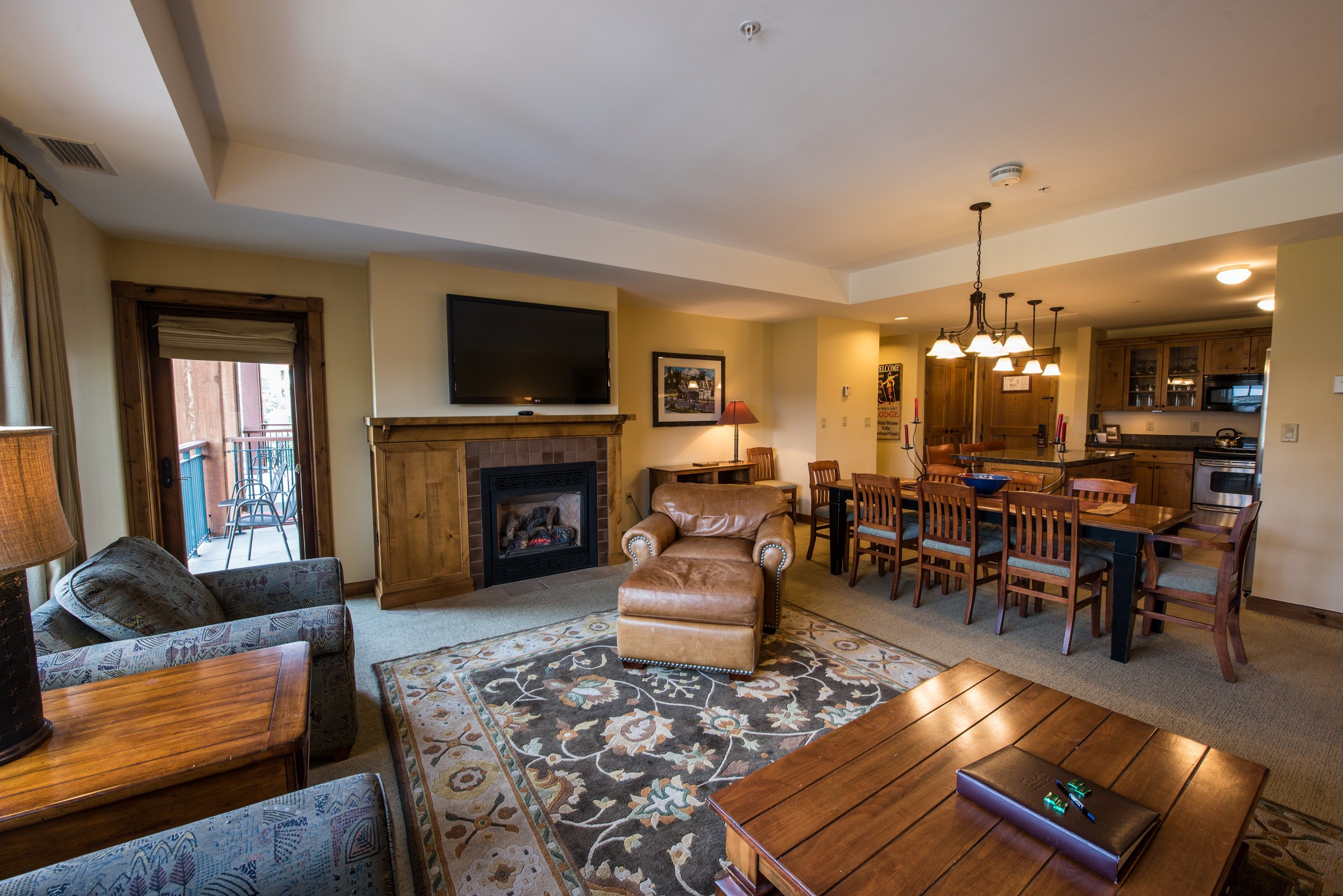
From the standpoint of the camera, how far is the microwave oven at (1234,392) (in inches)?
235

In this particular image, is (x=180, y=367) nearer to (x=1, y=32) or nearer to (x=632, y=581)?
(x=1, y=32)

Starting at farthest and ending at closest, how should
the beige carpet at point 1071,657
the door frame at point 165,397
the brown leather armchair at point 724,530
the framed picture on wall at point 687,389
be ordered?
the framed picture on wall at point 687,389, the door frame at point 165,397, the brown leather armchair at point 724,530, the beige carpet at point 1071,657

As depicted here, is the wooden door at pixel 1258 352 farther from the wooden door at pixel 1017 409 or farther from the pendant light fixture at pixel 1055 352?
the wooden door at pixel 1017 409

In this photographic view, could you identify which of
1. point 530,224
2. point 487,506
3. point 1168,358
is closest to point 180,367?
point 487,506

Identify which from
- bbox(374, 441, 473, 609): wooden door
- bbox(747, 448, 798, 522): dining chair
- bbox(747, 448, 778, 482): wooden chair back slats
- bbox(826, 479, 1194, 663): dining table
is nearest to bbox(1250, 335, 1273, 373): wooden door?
bbox(826, 479, 1194, 663): dining table

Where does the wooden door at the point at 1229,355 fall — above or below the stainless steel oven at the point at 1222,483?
above

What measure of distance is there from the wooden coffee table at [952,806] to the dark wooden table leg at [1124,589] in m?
1.50

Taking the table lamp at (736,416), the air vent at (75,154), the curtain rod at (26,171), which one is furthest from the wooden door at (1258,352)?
the curtain rod at (26,171)

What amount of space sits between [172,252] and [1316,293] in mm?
7293

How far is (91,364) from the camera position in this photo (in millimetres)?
3105

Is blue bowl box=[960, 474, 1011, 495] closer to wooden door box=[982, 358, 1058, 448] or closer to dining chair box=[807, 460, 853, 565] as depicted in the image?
dining chair box=[807, 460, 853, 565]

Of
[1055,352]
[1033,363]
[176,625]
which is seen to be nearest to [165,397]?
[176,625]

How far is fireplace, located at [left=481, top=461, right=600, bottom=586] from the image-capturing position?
4383 mm

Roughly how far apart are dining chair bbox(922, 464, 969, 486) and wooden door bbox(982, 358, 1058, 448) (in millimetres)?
3889
